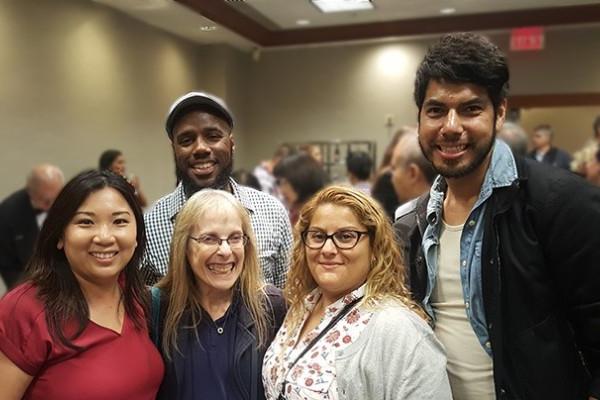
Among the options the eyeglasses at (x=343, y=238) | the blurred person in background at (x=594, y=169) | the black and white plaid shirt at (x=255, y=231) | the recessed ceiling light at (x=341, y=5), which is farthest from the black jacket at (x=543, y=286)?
the blurred person in background at (x=594, y=169)

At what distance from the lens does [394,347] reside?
1267 millimetres

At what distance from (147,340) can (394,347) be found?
0.71 metres

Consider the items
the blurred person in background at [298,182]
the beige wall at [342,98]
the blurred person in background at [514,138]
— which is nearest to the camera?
the blurred person in background at [514,138]

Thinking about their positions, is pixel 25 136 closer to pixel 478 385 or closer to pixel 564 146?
pixel 478 385

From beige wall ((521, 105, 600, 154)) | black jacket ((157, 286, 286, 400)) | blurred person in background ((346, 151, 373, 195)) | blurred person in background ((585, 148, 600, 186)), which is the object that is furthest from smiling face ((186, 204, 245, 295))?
beige wall ((521, 105, 600, 154))

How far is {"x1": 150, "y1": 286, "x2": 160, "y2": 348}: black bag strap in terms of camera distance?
1.56 meters

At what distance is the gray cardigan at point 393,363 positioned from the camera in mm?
1241

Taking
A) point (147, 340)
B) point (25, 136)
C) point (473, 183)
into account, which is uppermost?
point (25, 136)

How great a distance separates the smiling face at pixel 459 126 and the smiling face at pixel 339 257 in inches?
11.5

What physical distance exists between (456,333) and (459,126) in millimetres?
572

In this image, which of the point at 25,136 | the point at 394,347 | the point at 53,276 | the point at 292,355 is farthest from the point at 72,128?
the point at 394,347

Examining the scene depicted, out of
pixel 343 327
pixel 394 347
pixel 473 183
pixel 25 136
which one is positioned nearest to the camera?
pixel 394 347

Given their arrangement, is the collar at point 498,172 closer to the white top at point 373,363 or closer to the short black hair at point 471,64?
the short black hair at point 471,64

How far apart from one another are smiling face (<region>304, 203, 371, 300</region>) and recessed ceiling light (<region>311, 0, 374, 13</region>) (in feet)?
1.79
